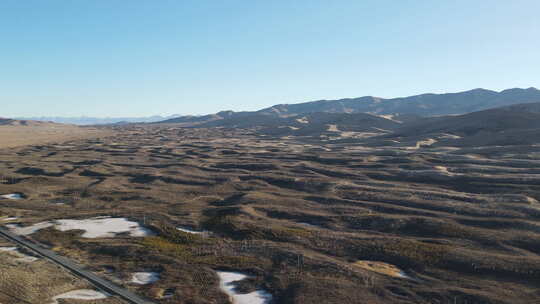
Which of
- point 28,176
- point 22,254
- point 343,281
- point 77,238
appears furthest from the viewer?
point 28,176

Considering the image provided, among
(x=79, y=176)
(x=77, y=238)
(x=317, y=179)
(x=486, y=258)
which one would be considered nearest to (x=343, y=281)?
(x=486, y=258)

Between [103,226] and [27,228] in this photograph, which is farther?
[103,226]

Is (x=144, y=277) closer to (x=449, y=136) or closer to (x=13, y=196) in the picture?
(x=13, y=196)

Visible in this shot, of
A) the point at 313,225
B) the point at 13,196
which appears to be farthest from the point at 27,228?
the point at 313,225

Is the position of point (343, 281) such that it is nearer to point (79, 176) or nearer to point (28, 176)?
point (79, 176)

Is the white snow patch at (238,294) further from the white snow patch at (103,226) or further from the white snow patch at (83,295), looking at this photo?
the white snow patch at (103,226)

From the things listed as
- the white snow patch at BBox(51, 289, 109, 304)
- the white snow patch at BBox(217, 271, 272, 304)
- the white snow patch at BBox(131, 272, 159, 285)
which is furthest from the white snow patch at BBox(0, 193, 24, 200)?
the white snow patch at BBox(217, 271, 272, 304)

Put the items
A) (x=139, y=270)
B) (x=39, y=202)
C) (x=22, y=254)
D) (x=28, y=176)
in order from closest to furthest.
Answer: (x=139, y=270) → (x=22, y=254) → (x=39, y=202) → (x=28, y=176)

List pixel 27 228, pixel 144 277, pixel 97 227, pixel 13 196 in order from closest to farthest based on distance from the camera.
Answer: pixel 144 277, pixel 27 228, pixel 97 227, pixel 13 196
